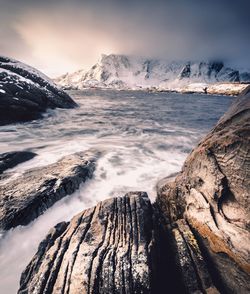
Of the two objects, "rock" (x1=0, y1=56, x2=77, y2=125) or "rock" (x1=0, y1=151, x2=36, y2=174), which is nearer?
"rock" (x1=0, y1=151, x2=36, y2=174)

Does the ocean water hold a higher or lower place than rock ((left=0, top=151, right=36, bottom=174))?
lower

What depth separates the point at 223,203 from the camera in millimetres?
2799

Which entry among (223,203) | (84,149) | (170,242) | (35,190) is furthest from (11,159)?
(223,203)

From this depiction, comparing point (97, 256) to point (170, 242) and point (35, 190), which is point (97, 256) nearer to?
point (170, 242)

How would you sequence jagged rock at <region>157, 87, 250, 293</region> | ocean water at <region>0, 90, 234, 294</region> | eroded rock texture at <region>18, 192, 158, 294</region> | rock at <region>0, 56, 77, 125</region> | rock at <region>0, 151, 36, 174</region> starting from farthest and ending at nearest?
rock at <region>0, 56, 77, 125</region>
rock at <region>0, 151, 36, 174</region>
ocean water at <region>0, 90, 234, 294</region>
jagged rock at <region>157, 87, 250, 293</region>
eroded rock texture at <region>18, 192, 158, 294</region>

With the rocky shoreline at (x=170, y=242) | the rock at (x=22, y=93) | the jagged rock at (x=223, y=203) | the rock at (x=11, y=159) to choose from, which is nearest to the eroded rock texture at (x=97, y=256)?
the rocky shoreline at (x=170, y=242)

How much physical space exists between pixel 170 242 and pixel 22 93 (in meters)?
12.5

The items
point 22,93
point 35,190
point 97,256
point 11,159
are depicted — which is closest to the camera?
point 97,256

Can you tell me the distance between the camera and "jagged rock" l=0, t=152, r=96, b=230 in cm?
340

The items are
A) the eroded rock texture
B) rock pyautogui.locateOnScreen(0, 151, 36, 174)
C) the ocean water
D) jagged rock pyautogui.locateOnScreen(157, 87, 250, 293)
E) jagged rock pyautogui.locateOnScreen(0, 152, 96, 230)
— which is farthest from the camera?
rock pyautogui.locateOnScreen(0, 151, 36, 174)

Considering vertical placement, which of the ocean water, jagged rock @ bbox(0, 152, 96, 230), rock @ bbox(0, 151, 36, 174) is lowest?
the ocean water

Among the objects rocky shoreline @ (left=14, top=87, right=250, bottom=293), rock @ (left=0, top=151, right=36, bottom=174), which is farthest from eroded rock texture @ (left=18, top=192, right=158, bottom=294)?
rock @ (left=0, top=151, right=36, bottom=174)

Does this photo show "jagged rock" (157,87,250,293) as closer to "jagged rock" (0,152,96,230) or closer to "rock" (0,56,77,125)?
"jagged rock" (0,152,96,230)

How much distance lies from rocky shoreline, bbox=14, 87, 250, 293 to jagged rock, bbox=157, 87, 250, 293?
0.01 meters
